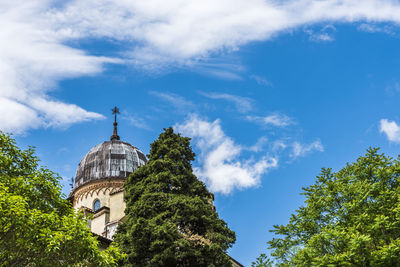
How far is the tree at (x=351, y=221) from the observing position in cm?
1406

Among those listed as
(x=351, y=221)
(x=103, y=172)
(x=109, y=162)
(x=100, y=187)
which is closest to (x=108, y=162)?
(x=109, y=162)

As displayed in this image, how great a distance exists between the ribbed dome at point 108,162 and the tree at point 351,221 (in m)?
24.7

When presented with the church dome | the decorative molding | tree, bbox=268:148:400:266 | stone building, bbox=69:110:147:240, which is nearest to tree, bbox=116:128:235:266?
tree, bbox=268:148:400:266

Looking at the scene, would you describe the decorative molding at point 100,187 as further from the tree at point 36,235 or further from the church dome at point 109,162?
the tree at point 36,235

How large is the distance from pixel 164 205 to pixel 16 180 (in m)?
7.10

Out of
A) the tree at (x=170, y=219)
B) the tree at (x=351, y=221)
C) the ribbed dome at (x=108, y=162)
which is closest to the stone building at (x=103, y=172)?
the ribbed dome at (x=108, y=162)

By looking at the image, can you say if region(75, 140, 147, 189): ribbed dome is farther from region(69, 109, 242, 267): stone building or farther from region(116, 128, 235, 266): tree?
region(116, 128, 235, 266): tree

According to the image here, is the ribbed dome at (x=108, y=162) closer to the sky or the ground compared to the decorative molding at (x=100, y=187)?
closer to the sky

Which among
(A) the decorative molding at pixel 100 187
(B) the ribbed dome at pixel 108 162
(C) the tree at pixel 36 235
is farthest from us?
(B) the ribbed dome at pixel 108 162

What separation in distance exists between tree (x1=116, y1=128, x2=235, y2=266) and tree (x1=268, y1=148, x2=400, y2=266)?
2.81 meters

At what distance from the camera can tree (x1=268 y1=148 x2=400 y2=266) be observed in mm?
14062

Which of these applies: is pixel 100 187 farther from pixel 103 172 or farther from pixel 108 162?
pixel 108 162

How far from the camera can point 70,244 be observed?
1156 centimetres

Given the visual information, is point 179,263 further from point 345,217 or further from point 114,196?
point 114,196
